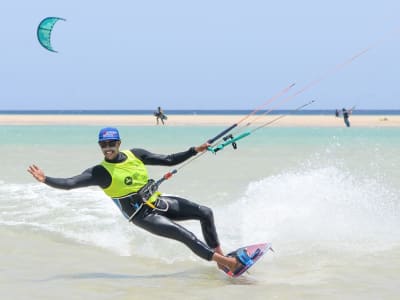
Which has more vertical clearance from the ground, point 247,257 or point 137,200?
point 137,200

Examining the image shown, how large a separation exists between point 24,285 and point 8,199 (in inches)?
209

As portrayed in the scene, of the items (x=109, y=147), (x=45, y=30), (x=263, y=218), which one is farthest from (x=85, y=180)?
(x=45, y=30)

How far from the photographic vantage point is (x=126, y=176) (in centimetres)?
616

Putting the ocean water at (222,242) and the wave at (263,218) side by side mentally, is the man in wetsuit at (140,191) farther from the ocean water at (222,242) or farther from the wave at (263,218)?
the wave at (263,218)

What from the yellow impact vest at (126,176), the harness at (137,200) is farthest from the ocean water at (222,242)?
the yellow impact vest at (126,176)

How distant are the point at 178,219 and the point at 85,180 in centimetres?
108

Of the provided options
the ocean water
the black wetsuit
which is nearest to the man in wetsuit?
the black wetsuit

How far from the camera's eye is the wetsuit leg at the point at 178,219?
6.18 meters

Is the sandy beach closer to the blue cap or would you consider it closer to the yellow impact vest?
the yellow impact vest

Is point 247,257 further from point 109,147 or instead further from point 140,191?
point 109,147

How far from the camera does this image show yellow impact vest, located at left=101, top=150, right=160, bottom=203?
20.1 ft

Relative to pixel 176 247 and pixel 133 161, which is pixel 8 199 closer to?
pixel 176 247

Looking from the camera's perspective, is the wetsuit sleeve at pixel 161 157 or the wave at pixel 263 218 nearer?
the wetsuit sleeve at pixel 161 157

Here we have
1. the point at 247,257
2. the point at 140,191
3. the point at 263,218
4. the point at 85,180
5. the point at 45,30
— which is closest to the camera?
the point at 85,180
